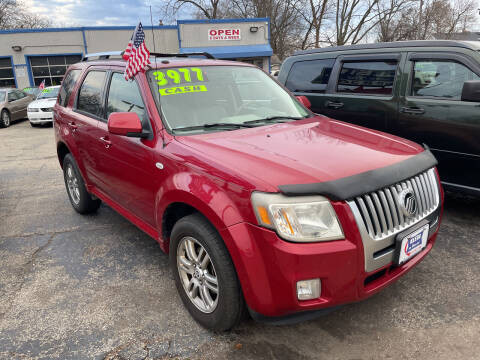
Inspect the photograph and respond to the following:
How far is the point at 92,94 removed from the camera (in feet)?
13.3

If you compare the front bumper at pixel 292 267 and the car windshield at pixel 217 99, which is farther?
the car windshield at pixel 217 99

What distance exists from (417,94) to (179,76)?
9.21 feet

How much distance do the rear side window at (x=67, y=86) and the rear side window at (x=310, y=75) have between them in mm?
3012

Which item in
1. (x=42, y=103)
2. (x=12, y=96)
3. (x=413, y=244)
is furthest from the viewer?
(x=12, y=96)

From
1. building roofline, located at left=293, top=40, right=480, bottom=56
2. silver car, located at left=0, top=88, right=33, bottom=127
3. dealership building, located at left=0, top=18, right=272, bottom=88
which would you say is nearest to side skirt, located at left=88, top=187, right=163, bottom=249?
building roofline, located at left=293, top=40, right=480, bottom=56

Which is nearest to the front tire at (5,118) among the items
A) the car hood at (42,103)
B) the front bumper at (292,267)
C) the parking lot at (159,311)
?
the car hood at (42,103)

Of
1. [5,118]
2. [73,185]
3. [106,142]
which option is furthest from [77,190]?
[5,118]

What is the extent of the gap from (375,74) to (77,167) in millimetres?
3790

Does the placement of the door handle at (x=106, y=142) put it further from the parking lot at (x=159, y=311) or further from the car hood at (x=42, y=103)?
the car hood at (x=42, y=103)

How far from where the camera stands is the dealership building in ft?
89.4

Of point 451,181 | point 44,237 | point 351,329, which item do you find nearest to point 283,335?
point 351,329

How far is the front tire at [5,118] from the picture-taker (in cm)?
1492

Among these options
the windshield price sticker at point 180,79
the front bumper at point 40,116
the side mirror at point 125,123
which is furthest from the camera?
the front bumper at point 40,116

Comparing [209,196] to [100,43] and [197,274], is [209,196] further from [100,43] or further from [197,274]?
[100,43]
